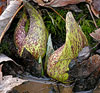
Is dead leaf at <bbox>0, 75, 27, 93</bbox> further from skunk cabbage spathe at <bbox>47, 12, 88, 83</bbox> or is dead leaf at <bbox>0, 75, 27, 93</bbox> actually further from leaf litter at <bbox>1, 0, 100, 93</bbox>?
leaf litter at <bbox>1, 0, 100, 93</bbox>

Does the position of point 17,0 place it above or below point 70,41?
above

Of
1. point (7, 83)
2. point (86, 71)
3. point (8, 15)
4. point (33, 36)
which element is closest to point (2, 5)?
point (8, 15)

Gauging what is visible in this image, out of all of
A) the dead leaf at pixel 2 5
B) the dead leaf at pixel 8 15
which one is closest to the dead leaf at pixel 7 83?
the dead leaf at pixel 8 15

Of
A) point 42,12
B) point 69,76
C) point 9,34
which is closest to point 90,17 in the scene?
point 42,12

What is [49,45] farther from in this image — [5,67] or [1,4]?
[1,4]

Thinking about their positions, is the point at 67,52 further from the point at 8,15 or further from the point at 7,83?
the point at 8,15
